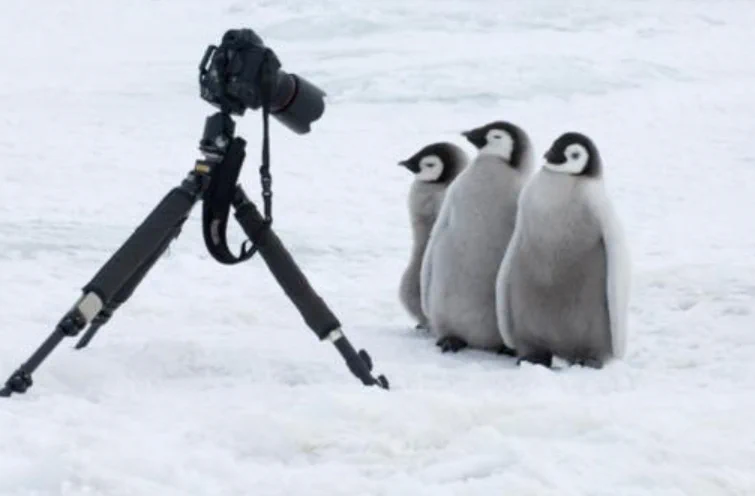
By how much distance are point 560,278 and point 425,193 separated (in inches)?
34.1

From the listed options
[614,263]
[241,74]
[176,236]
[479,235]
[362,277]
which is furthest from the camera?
[362,277]

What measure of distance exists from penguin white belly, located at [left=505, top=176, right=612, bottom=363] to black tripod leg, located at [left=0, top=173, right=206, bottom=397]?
1420 millimetres

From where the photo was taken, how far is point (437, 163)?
5156mm

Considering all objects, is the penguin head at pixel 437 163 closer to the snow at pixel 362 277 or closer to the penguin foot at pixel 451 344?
the snow at pixel 362 277

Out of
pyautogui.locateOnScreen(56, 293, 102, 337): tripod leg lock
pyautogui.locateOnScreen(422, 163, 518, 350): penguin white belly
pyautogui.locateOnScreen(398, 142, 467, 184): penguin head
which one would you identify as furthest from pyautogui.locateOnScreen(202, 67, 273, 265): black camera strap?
pyautogui.locateOnScreen(398, 142, 467, 184): penguin head

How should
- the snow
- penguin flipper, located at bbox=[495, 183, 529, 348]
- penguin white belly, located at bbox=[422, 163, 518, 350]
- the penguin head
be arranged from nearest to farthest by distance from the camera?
the snow
penguin flipper, located at bbox=[495, 183, 529, 348]
penguin white belly, located at bbox=[422, 163, 518, 350]
the penguin head

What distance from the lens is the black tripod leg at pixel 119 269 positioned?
3213mm

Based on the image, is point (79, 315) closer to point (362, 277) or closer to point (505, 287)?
point (505, 287)

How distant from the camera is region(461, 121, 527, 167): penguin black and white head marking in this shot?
476 centimetres

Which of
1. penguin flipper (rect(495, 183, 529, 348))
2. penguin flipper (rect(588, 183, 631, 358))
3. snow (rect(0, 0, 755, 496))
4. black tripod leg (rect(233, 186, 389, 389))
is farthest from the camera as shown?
penguin flipper (rect(495, 183, 529, 348))

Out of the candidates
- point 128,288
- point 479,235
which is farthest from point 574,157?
point 128,288

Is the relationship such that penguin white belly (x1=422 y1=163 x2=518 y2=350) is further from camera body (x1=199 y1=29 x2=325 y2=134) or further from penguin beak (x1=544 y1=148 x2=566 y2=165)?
camera body (x1=199 y1=29 x2=325 y2=134)

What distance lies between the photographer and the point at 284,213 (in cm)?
894

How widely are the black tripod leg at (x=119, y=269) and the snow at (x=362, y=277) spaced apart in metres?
0.11
